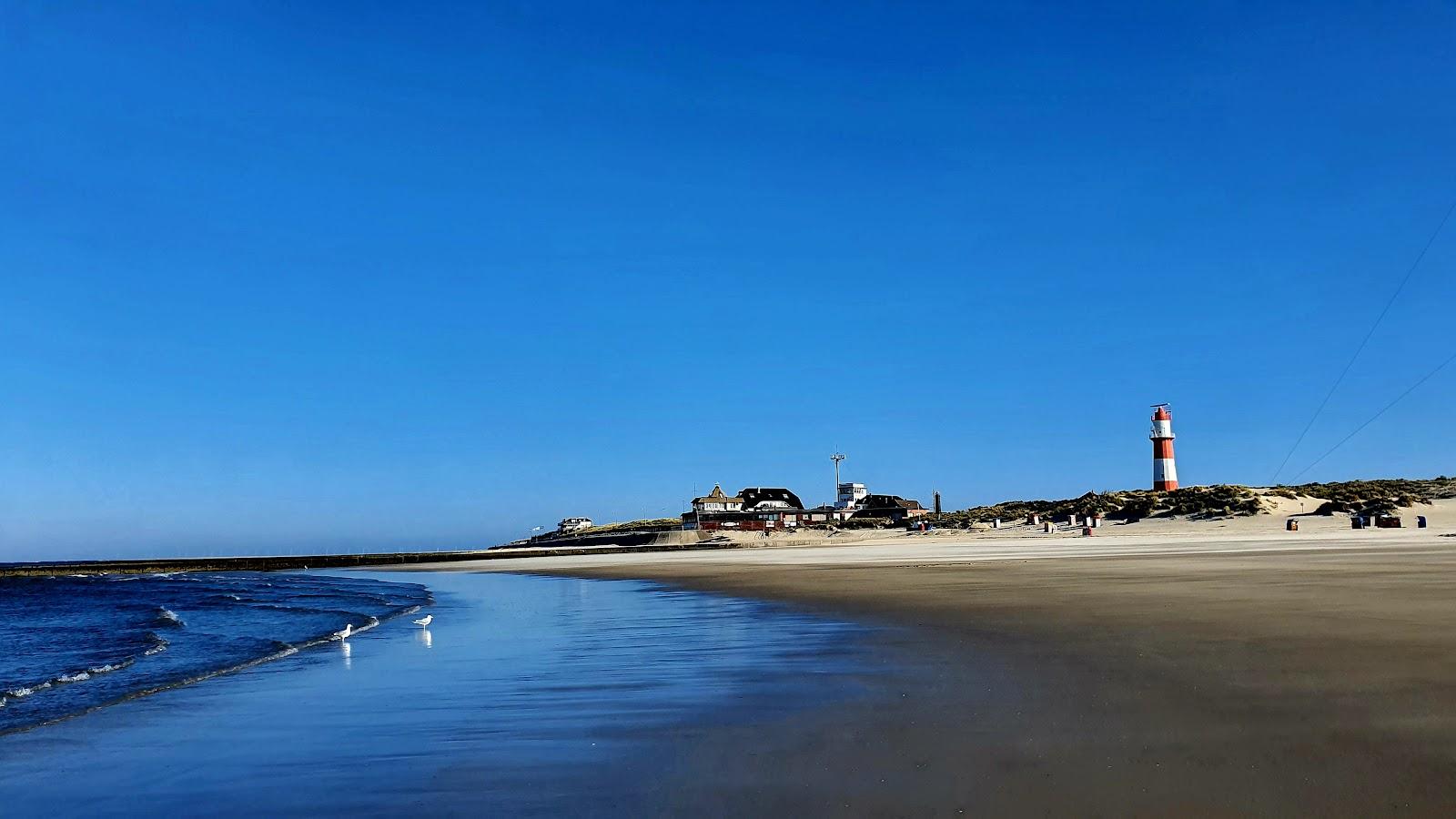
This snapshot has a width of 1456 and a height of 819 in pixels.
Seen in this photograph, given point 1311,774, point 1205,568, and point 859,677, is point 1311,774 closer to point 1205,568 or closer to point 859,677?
point 859,677

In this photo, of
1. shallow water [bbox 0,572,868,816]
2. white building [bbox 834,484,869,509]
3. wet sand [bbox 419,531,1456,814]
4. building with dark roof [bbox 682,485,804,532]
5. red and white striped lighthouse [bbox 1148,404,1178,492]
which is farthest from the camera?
white building [bbox 834,484,869,509]

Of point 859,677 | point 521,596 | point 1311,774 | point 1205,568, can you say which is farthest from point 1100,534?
point 1311,774

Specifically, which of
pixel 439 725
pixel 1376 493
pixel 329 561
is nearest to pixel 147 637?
pixel 439 725

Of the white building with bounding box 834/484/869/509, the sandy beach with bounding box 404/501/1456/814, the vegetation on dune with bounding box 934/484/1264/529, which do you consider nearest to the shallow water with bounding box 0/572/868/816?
the sandy beach with bounding box 404/501/1456/814

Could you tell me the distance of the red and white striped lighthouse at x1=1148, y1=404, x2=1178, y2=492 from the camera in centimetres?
7531

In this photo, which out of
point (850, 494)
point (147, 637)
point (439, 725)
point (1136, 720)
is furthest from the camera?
point (850, 494)

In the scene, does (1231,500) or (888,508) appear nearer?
(1231,500)

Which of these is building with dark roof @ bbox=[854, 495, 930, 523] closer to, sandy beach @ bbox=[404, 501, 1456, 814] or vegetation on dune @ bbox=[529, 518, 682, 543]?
vegetation on dune @ bbox=[529, 518, 682, 543]

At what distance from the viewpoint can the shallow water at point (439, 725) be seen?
6.01 m

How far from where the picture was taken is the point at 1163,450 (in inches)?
2980

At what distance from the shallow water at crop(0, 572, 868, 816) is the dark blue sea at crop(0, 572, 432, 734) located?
109cm

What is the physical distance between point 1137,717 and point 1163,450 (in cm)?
7548

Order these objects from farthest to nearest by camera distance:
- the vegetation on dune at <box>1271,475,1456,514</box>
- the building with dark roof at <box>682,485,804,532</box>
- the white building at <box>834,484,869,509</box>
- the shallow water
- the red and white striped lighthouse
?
the white building at <box>834,484,869,509</box> < the building with dark roof at <box>682,485,804,532</box> < the red and white striped lighthouse < the vegetation on dune at <box>1271,475,1456,514</box> < the shallow water

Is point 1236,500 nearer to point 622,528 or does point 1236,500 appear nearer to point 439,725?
point 439,725
